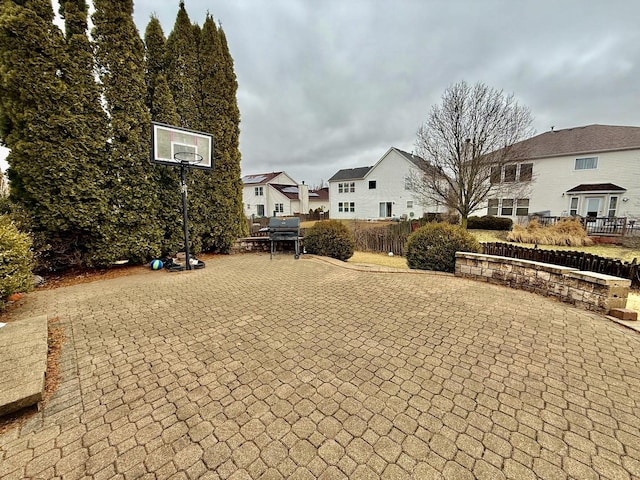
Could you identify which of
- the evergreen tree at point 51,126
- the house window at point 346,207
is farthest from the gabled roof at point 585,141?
the evergreen tree at point 51,126

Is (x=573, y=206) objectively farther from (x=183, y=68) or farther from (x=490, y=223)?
(x=183, y=68)

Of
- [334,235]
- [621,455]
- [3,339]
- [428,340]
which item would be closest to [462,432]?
[621,455]

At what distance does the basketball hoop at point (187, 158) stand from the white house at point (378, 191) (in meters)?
23.0

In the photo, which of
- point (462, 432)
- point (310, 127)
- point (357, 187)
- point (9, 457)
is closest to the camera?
point (9, 457)

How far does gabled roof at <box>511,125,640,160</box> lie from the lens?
2000 cm

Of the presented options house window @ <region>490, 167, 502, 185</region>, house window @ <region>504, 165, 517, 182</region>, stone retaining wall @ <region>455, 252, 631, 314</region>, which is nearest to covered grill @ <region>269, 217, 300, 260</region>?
stone retaining wall @ <region>455, 252, 631, 314</region>

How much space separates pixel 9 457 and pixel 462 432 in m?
3.20

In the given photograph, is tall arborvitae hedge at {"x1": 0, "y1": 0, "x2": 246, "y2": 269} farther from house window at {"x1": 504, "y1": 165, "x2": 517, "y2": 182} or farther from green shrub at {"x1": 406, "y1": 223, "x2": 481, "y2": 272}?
house window at {"x1": 504, "y1": 165, "x2": 517, "y2": 182}

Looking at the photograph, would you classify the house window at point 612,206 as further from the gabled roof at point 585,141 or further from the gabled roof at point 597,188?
the gabled roof at point 585,141

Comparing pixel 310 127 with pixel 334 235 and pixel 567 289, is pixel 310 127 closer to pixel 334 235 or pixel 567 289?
pixel 334 235

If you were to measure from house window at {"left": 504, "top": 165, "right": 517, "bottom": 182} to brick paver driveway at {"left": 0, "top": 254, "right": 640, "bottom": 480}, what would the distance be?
14.2 m

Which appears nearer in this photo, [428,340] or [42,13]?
[428,340]

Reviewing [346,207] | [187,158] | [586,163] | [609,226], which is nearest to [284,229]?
[187,158]

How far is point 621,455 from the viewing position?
1777 mm
